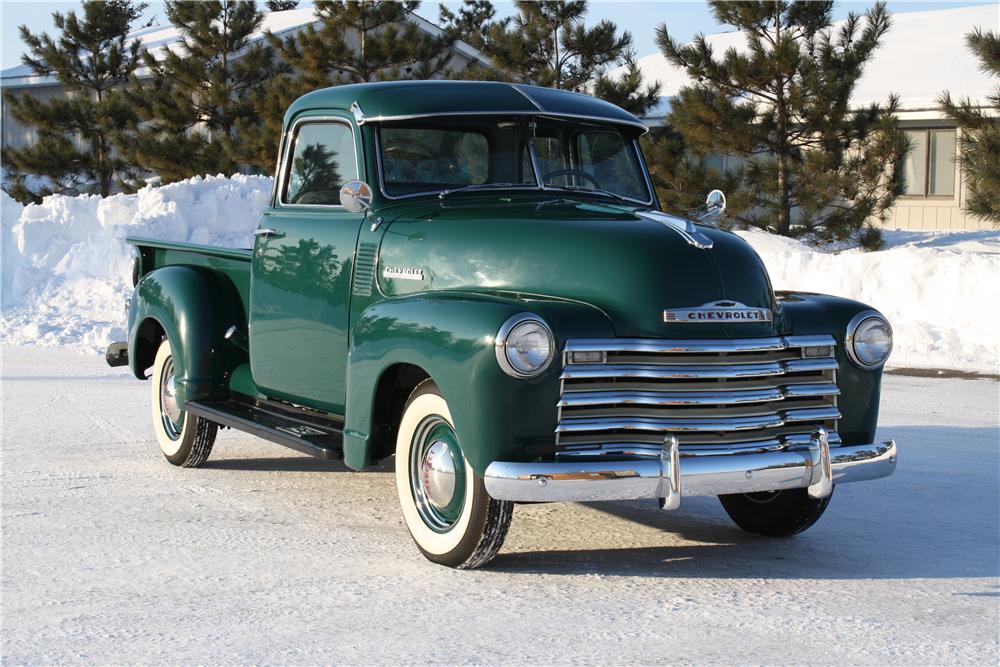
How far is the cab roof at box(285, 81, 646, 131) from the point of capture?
257 inches

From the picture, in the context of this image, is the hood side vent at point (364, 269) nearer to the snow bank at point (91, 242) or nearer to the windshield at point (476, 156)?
the windshield at point (476, 156)

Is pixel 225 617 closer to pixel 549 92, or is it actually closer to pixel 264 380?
pixel 264 380

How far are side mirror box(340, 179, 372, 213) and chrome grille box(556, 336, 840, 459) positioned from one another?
5.44 feet

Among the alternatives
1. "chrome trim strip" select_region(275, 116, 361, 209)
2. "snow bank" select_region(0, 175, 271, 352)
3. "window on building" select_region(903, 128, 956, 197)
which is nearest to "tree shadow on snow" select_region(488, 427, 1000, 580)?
"chrome trim strip" select_region(275, 116, 361, 209)

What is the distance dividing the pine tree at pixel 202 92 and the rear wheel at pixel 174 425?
23.6m

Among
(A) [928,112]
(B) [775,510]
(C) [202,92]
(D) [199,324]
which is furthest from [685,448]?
(C) [202,92]

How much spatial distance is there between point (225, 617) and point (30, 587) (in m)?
0.93

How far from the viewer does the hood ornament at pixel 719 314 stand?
5.23m

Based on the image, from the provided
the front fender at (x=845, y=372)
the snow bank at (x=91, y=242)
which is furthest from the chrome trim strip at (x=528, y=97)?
the snow bank at (x=91, y=242)

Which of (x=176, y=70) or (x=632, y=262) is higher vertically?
(x=176, y=70)

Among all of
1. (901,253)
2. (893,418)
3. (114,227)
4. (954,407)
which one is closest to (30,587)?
(893,418)

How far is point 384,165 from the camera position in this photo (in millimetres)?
6500

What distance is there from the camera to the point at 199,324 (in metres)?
7.55

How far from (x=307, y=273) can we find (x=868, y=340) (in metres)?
2.81
